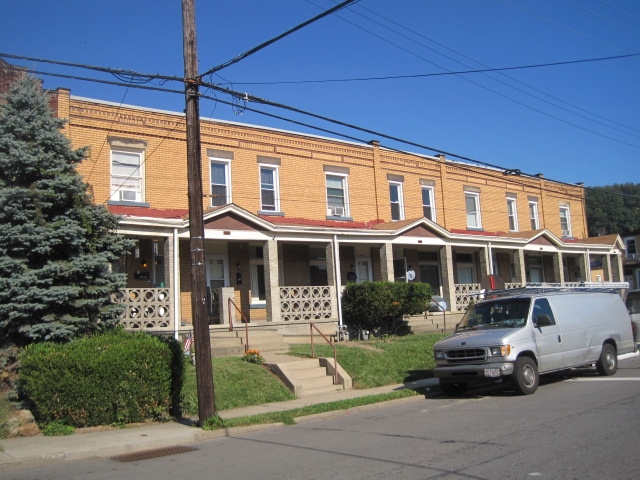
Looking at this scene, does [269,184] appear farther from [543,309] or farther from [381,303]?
[543,309]

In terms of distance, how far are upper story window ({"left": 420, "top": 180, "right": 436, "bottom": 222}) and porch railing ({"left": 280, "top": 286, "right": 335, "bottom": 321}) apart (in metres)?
8.46

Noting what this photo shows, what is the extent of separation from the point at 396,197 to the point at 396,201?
0.67 ft

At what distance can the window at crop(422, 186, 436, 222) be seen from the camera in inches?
1135

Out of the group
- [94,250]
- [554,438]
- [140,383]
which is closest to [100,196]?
[94,250]

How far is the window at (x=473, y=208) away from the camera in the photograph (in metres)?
30.8

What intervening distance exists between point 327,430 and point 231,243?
1242cm

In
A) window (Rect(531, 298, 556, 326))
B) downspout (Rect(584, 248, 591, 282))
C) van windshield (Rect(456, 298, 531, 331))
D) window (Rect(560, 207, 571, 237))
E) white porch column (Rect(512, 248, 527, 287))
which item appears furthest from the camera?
window (Rect(560, 207, 571, 237))

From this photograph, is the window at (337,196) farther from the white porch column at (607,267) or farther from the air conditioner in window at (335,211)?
the white porch column at (607,267)

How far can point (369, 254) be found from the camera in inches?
1046

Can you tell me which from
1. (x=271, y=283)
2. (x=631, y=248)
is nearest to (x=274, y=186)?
(x=271, y=283)

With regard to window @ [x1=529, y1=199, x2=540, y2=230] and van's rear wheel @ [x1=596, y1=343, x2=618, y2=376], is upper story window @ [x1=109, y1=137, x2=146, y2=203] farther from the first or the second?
window @ [x1=529, y1=199, x2=540, y2=230]

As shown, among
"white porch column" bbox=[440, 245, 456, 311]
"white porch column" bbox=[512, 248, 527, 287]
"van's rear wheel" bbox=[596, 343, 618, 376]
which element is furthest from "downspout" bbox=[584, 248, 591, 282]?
"van's rear wheel" bbox=[596, 343, 618, 376]

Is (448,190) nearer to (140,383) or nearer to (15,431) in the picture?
(140,383)

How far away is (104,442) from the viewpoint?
1030 cm
